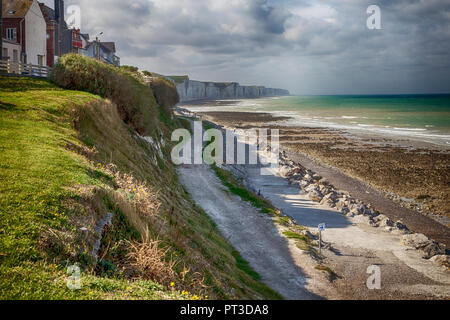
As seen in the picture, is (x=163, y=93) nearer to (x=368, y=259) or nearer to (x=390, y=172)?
(x=390, y=172)

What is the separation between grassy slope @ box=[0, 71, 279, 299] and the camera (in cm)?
493

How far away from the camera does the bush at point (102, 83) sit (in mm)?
19172

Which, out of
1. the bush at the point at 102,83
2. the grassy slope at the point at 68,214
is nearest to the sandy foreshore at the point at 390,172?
the grassy slope at the point at 68,214

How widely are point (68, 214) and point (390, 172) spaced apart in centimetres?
3440

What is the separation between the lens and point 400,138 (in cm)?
5622

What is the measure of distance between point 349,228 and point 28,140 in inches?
697

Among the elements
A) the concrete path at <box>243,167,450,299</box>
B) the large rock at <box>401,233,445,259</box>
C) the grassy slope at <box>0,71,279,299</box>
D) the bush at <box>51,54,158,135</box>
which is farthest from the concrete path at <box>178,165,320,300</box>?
the large rock at <box>401,233,445,259</box>

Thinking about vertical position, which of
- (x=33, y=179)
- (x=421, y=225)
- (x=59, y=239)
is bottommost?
(x=421, y=225)

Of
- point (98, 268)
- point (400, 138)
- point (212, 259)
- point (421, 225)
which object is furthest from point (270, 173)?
point (400, 138)

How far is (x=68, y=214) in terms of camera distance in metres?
6.43

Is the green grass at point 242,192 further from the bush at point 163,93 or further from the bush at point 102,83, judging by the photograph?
the bush at point 163,93

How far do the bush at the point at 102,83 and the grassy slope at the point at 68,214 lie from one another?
4274 millimetres
